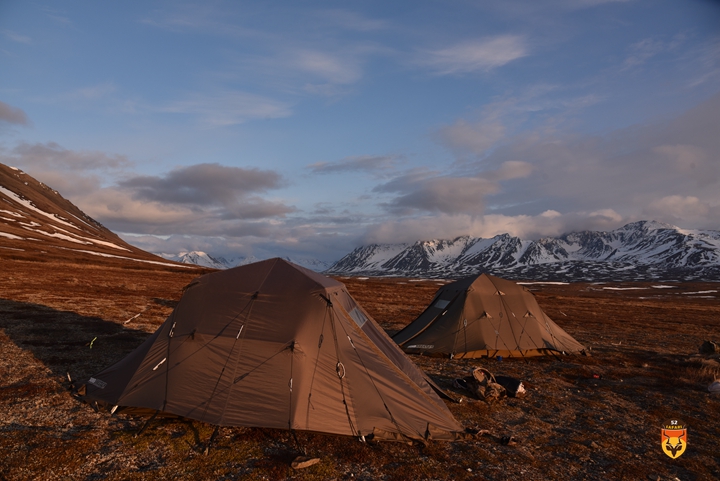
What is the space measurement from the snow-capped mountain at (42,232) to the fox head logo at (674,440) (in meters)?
84.5

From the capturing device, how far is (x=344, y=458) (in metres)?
8.30

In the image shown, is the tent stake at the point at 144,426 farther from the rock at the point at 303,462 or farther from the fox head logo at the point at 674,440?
the fox head logo at the point at 674,440

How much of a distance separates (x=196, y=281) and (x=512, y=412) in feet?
33.0

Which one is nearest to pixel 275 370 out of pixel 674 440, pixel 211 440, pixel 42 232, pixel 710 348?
pixel 211 440

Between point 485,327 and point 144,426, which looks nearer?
point 144,426

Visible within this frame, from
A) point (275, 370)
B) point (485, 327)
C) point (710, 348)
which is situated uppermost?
point (275, 370)

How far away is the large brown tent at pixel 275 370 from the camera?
9172 millimetres

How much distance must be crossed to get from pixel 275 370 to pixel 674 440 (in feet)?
33.4

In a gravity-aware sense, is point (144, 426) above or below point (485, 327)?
below

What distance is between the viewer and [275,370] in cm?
945

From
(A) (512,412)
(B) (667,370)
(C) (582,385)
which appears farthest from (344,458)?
(B) (667,370)

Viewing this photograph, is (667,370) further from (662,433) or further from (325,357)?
(325,357)

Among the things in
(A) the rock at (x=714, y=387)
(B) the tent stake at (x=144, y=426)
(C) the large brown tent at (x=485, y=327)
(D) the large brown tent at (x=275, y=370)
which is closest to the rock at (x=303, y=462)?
(D) the large brown tent at (x=275, y=370)

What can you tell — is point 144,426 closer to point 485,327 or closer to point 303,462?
point 303,462
